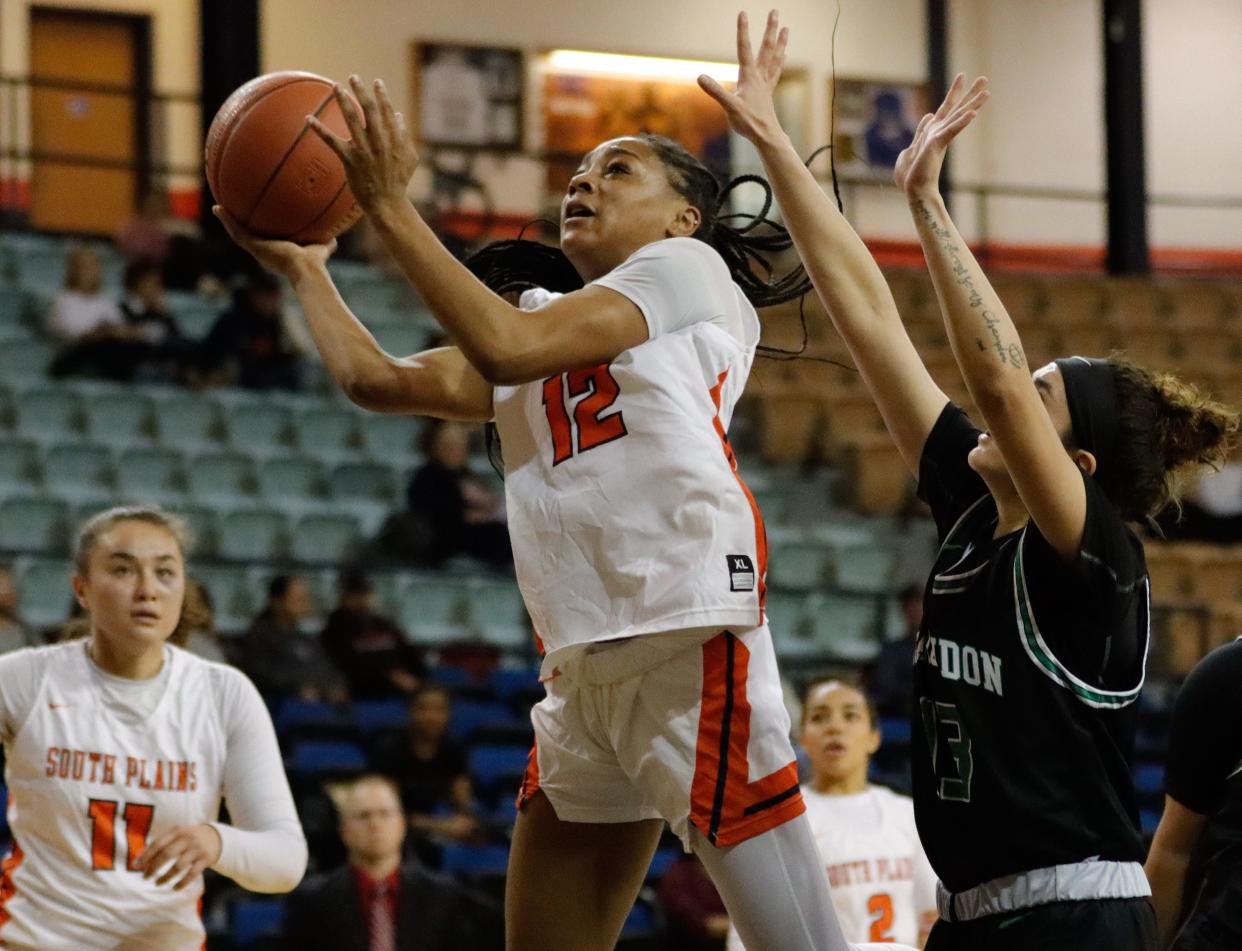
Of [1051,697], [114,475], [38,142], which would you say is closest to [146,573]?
[1051,697]

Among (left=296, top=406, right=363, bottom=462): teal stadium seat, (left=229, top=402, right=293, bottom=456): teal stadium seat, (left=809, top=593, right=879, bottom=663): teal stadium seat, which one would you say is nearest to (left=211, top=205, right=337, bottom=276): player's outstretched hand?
(left=809, top=593, right=879, bottom=663): teal stadium seat

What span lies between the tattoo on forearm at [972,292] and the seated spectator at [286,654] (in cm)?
562

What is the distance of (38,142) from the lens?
524 inches

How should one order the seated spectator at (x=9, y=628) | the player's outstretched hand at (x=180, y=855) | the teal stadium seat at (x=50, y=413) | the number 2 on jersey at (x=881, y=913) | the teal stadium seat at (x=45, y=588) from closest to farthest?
the player's outstretched hand at (x=180, y=855), the number 2 on jersey at (x=881, y=913), the seated spectator at (x=9, y=628), the teal stadium seat at (x=45, y=588), the teal stadium seat at (x=50, y=413)

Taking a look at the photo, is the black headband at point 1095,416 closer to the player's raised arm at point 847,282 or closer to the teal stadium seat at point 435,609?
the player's raised arm at point 847,282

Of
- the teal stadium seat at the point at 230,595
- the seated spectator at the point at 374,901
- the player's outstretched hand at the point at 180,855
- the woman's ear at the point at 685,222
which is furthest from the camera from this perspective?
the teal stadium seat at the point at 230,595

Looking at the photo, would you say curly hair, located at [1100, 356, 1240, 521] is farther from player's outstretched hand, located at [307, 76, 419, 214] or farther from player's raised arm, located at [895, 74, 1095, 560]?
player's outstretched hand, located at [307, 76, 419, 214]

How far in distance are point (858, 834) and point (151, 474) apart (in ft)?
16.8

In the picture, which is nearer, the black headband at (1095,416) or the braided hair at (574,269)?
the black headband at (1095,416)

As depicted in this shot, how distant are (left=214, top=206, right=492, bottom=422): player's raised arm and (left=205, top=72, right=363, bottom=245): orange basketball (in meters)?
0.04

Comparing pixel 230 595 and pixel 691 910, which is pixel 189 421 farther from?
pixel 691 910

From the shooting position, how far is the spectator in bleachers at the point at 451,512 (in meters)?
9.54

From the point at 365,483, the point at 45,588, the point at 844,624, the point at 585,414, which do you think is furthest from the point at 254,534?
the point at 585,414

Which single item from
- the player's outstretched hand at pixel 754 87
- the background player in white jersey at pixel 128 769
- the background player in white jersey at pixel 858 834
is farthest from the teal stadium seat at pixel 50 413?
the player's outstretched hand at pixel 754 87
